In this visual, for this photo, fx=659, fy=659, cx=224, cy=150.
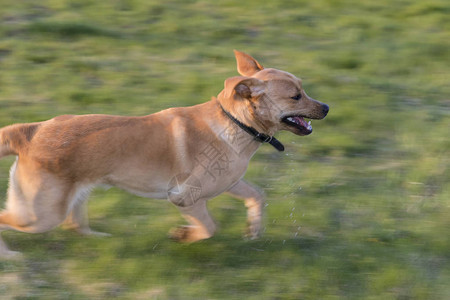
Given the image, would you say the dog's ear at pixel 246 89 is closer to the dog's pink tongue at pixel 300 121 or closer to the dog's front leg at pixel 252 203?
the dog's pink tongue at pixel 300 121

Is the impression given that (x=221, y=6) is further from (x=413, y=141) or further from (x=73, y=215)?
(x=73, y=215)

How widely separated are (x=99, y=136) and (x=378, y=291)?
234 centimetres

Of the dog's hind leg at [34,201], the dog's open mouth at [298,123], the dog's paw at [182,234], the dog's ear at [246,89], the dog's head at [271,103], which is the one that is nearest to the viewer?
the dog's hind leg at [34,201]

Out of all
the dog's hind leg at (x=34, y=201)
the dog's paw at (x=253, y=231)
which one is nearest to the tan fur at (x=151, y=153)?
the dog's hind leg at (x=34, y=201)

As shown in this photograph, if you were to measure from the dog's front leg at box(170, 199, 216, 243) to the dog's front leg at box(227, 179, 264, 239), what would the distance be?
44cm

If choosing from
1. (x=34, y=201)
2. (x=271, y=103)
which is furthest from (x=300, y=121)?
(x=34, y=201)

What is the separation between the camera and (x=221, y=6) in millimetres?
11500

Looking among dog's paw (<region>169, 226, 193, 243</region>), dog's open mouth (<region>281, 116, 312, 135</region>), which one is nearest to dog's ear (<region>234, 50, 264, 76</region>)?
dog's open mouth (<region>281, 116, 312, 135</region>)

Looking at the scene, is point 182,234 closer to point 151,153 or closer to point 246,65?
point 151,153

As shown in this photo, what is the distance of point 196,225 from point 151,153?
0.68 m

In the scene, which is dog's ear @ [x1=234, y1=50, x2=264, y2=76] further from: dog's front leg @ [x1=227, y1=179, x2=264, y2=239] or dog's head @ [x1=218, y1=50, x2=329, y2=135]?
dog's front leg @ [x1=227, y1=179, x2=264, y2=239]

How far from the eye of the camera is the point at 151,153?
5.01m

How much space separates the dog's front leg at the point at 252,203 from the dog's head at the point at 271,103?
2.01 feet

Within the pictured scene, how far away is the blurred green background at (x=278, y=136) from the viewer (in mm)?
4949
